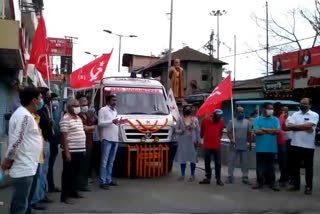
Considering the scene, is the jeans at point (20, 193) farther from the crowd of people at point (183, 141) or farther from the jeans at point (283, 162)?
the jeans at point (283, 162)

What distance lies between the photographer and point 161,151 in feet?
33.2

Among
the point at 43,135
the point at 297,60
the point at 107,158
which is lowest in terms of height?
the point at 107,158

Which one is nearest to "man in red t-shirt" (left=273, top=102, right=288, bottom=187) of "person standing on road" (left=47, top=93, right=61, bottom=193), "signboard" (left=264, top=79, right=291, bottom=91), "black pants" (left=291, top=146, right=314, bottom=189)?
"black pants" (left=291, top=146, right=314, bottom=189)

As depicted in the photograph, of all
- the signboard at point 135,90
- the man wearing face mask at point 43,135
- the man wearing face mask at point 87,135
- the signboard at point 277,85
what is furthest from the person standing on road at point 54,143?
the signboard at point 277,85

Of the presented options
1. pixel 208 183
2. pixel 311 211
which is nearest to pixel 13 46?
pixel 208 183

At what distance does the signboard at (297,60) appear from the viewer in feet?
80.1

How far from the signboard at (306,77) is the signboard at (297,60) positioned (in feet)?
1.07

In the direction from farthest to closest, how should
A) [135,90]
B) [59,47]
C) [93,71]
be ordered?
[59,47], [135,90], [93,71]

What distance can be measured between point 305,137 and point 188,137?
9.44 ft

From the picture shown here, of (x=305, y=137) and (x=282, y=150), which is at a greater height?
(x=305, y=137)

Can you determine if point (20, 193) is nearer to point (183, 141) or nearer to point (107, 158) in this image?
point (107, 158)

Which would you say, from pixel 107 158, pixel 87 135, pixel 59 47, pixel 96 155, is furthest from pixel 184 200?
pixel 59 47

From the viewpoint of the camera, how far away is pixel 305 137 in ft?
27.9

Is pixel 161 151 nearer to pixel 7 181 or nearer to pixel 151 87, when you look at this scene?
pixel 151 87
